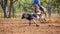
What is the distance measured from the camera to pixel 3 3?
3550 centimetres

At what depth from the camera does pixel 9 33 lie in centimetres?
1033

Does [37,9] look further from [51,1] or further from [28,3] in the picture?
[28,3]

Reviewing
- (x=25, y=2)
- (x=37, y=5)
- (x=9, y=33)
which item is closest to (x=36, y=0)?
(x=37, y=5)

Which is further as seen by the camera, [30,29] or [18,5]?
[18,5]

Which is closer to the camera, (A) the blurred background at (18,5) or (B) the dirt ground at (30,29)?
A: (B) the dirt ground at (30,29)

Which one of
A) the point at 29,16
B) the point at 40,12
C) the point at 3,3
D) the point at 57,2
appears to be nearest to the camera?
the point at 29,16

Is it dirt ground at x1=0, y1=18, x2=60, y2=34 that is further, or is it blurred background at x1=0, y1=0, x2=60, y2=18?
blurred background at x1=0, y1=0, x2=60, y2=18

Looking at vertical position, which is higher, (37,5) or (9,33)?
(37,5)

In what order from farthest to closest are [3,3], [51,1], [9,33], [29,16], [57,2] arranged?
[51,1] < [57,2] < [3,3] < [29,16] < [9,33]

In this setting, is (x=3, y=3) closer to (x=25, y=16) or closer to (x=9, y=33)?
(x=25, y=16)

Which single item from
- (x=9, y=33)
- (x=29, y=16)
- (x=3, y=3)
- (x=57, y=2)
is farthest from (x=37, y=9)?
(x=57, y=2)

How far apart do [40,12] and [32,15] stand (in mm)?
1923

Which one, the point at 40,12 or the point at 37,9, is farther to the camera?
the point at 40,12

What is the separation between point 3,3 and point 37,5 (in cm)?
2167
